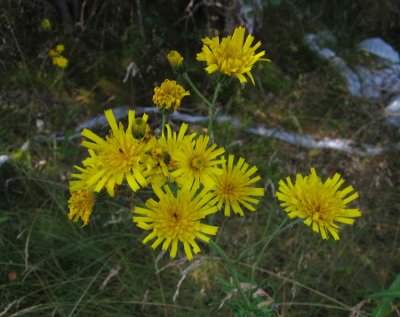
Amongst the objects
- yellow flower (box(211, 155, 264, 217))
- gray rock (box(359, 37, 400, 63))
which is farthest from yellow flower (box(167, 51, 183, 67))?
gray rock (box(359, 37, 400, 63))

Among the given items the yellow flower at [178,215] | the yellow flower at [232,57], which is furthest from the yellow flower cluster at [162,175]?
the yellow flower at [232,57]

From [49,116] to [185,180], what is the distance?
2.40 metres

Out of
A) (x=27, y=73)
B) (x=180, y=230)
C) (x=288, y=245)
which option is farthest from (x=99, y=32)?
(x=180, y=230)

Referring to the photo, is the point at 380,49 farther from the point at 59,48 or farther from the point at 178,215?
the point at 178,215

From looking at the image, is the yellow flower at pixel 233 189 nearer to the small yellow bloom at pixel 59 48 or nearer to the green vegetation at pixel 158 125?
the green vegetation at pixel 158 125

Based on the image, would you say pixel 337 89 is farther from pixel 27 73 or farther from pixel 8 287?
pixel 8 287

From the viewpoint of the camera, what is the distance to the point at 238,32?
6.02 feet

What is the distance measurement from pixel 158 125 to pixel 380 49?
9.24ft

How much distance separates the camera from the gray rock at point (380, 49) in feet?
15.8

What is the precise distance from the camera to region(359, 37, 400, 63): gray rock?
15.8 feet

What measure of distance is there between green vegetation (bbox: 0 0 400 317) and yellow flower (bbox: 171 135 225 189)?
80cm

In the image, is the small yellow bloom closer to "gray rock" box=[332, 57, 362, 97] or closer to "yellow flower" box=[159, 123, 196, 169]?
"yellow flower" box=[159, 123, 196, 169]

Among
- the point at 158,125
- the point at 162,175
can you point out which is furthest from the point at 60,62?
the point at 162,175

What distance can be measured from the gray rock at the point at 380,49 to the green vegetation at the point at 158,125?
16 centimetres
